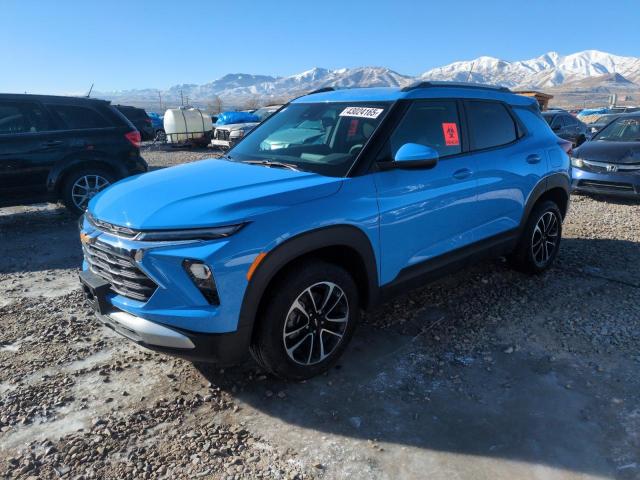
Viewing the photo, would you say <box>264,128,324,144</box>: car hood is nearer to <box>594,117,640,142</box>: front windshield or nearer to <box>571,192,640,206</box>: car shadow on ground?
<box>571,192,640,206</box>: car shadow on ground

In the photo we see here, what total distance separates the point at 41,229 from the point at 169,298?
546 centimetres

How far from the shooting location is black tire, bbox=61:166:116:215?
6.97 m

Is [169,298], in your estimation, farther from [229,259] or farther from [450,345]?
[450,345]

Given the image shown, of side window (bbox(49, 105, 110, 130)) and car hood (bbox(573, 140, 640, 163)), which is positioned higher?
side window (bbox(49, 105, 110, 130))

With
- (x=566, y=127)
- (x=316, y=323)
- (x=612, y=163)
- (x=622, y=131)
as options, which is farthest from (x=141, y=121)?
(x=316, y=323)

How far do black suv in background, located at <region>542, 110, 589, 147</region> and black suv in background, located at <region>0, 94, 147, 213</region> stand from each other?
1088cm

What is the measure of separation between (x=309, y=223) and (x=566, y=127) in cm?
1334

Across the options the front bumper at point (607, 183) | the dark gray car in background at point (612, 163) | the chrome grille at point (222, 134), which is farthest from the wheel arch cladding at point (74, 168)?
the chrome grille at point (222, 134)

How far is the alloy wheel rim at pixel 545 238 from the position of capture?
484 centimetres

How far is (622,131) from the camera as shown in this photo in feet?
29.9

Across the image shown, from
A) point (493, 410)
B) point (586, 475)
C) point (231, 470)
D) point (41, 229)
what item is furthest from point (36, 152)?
point (586, 475)

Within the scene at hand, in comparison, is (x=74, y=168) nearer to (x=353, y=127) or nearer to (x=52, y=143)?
(x=52, y=143)

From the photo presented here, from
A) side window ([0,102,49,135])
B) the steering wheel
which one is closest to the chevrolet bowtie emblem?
the steering wheel

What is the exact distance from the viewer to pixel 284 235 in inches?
105
